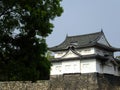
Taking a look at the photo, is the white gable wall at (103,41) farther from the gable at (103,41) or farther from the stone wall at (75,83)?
the stone wall at (75,83)

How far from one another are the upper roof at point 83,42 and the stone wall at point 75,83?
2.76m

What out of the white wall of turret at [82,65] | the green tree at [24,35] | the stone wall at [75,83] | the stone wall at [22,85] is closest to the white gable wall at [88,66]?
the white wall of turret at [82,65]

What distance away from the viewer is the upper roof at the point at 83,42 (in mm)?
24819

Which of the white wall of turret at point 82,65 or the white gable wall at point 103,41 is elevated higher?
the white gable wall at point 103,41

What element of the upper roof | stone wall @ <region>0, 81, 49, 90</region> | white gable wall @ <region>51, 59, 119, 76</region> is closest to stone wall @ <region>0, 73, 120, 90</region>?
stone wall @ <region>0, 81, 49, 90</region>

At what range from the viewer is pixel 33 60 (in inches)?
304

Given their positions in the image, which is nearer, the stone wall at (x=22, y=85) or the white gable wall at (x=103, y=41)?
the stone wall at (x=22, y=85)

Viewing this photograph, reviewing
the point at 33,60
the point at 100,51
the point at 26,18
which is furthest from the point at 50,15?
the point at 100,51

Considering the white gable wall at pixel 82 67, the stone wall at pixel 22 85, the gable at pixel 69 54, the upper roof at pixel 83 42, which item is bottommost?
the stone wall at pixel 22 85

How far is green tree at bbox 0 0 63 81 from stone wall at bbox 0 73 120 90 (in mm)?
14675

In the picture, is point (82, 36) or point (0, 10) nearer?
point (0, 10)

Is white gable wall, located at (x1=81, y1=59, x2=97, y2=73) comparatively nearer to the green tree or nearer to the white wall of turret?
the white wall of turret

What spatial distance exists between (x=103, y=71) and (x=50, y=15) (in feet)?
57.4

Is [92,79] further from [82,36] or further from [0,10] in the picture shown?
[0,10]
